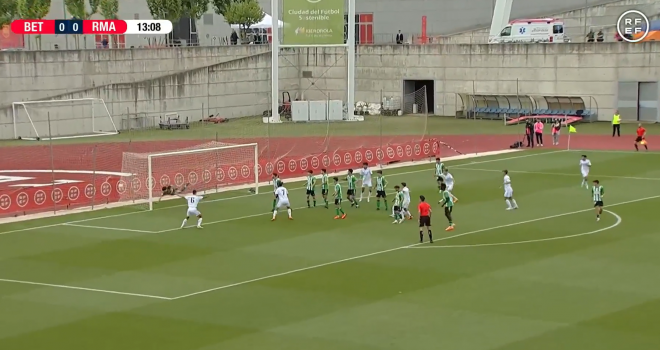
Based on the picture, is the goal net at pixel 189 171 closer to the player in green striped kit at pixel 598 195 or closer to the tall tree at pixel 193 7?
the player in green striped kit at pixel 598 195

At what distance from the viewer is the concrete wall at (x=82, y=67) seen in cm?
6800

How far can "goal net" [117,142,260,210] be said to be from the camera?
47.7 m

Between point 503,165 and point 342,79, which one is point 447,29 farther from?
point 503,165

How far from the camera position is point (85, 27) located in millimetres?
73062

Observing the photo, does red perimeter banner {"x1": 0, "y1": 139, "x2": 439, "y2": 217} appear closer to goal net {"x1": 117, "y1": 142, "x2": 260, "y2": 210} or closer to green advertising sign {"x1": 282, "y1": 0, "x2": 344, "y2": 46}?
goal net {"x1": 117, "y1": 142, "x2": 260, "y2": 210}

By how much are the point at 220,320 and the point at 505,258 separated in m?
10.7

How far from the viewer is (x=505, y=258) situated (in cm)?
3544

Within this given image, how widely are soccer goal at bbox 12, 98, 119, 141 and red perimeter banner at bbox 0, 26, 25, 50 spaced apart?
18.0m

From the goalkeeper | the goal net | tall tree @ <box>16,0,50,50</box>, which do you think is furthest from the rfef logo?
the goalkeeper

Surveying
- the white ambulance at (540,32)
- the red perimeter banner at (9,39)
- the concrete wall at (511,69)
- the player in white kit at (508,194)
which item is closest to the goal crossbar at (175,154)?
the player in white kit at (508,194)

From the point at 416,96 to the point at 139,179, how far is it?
40.1 meters

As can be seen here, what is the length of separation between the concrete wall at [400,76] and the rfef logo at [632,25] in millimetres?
1084

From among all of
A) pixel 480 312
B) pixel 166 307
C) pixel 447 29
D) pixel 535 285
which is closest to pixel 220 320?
pixel 166 307

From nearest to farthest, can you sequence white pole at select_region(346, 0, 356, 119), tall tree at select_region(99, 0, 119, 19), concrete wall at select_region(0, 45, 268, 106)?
concrete wall at select_region(0, 45, 268, 106) < white pole at select_region(346, 0, 356, 119) < tall tree at select_region(99, 0, 119, 19)
